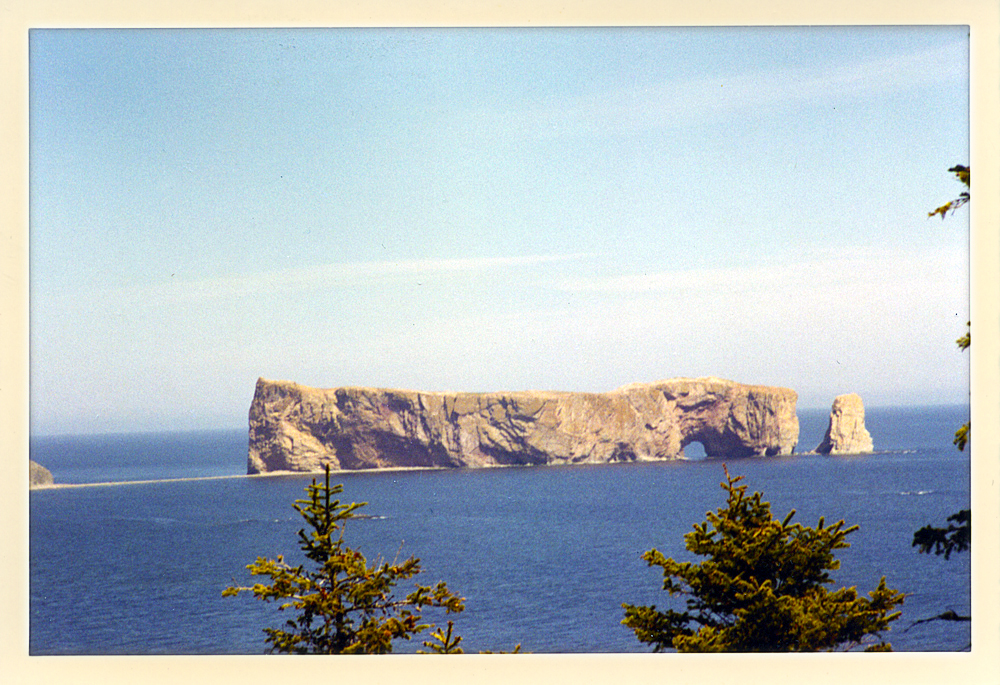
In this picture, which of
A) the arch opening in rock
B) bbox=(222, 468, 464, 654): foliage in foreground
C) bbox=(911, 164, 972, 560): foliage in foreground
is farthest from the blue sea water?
bbox=(911, 164, 972, 560): foliage in foreground

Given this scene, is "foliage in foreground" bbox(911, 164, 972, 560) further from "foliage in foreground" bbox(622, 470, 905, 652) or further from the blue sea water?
the blue sea water

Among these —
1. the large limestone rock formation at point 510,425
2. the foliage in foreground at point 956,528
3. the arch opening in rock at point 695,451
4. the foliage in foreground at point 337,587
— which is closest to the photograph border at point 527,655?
the foliage in foreground at point 956,528

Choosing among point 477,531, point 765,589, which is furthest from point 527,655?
point 477,531

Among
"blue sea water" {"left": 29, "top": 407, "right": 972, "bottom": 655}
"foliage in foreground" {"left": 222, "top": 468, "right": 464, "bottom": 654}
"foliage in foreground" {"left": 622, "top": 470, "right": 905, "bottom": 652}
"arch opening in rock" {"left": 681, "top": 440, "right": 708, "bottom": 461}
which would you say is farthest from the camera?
"arch opening in rock" {"left": 681, "top": 440, "right": 708, "bottom": 461}

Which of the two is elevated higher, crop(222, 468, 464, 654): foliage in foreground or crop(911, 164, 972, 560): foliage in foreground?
crop(911, 164, 972, 560): foliage in foreground

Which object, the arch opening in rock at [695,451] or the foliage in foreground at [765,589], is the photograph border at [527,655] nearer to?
the foliage in foreground at [765,589]
